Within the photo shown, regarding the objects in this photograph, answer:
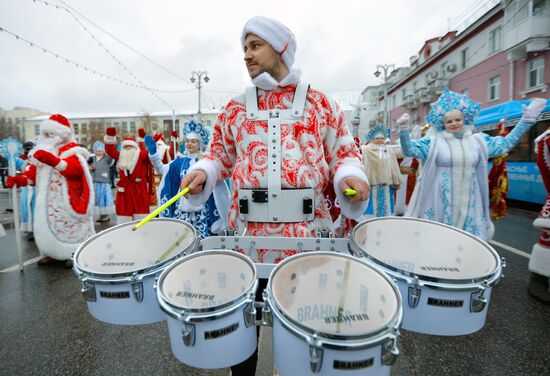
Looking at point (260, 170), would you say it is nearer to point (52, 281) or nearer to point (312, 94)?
point (312, 94)

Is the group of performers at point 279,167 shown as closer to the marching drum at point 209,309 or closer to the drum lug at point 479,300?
the marching drum at point 209,309

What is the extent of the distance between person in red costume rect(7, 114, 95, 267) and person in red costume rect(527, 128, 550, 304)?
202 inches

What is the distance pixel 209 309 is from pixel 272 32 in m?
1.20

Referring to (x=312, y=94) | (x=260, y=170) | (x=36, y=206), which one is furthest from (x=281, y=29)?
(x=36, y=206)

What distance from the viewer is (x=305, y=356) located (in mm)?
794

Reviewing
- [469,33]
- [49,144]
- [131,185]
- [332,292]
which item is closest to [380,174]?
[131,185]

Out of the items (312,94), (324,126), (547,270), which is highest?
(312,94)

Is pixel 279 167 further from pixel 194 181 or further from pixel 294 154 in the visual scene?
pixel 194 181

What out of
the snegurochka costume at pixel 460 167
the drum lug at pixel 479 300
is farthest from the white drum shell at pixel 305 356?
the snegurochka costume at pixel 460 167

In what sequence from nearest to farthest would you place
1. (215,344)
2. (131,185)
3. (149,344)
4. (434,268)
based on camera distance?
(215,344)
(434,268)
(149,344)
(131,185)

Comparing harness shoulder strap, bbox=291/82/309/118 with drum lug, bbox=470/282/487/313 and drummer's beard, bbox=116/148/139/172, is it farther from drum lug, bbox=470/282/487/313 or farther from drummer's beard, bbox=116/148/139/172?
drummer's beard, bbox=116/148/139/172

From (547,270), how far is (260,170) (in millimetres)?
3161

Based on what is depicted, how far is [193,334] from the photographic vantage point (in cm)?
86

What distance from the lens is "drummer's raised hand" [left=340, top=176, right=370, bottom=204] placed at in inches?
48.4
